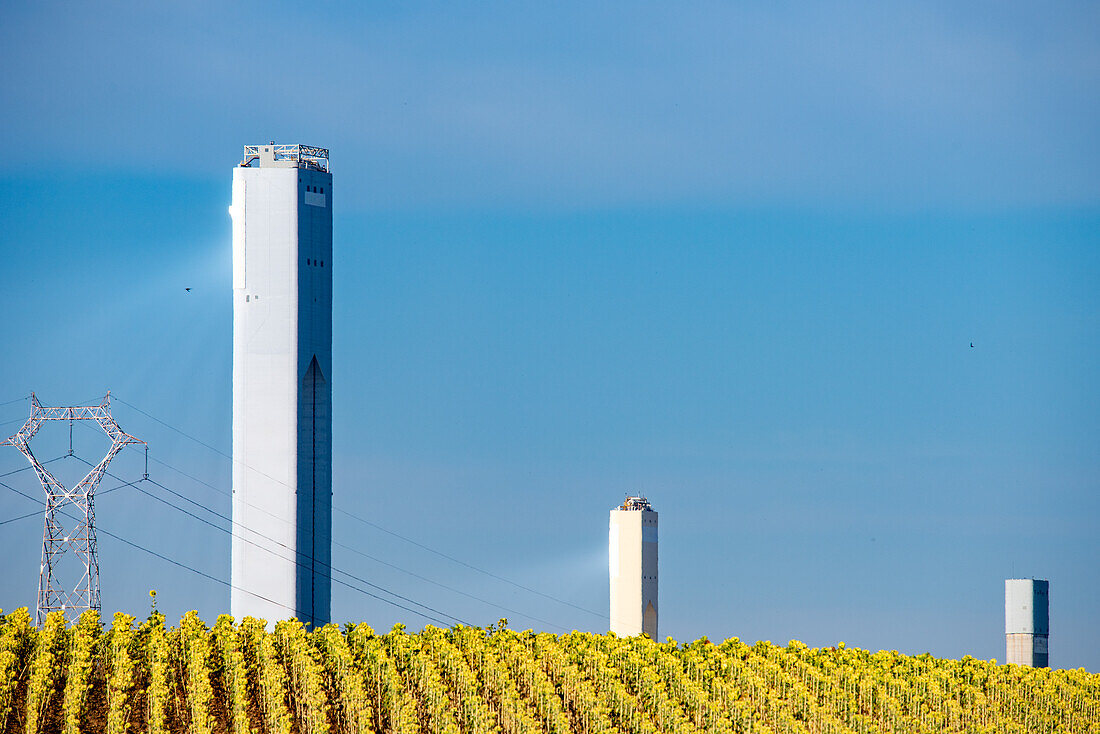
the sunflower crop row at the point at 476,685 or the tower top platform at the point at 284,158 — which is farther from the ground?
the tower top platform at the point at 284,158

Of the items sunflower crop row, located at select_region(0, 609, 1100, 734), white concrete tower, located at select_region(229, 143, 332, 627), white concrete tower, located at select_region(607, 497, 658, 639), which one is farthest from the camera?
white concrete tower, located at select_region(607, 497, 658, 639)

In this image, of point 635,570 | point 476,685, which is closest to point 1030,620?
point 635,570

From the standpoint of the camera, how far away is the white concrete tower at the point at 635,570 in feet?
240

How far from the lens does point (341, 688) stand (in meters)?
43.6

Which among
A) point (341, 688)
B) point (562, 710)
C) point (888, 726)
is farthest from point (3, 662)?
point (888, 726)

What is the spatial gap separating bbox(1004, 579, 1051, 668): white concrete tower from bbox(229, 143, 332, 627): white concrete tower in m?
27.9

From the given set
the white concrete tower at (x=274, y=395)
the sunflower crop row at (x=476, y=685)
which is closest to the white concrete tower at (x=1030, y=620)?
the sunflower crop row at (x=476, y=685)

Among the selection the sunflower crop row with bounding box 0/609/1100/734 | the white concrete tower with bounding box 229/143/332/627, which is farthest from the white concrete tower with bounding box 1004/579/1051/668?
the white concrete tower with bounding box 229/143/332/627

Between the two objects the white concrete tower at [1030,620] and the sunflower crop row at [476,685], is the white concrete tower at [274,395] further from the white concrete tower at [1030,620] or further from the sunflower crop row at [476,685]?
the white concrete tower at [1030,620]

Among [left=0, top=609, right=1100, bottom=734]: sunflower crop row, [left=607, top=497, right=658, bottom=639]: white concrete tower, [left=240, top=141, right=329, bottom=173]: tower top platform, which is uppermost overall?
[left=240, top=141, right=329, bottom=173]: tower top platform

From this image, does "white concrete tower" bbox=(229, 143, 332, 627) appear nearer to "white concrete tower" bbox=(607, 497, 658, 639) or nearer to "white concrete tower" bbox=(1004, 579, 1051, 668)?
"white concrete tower" bbox=(607, 497, 658, 639)

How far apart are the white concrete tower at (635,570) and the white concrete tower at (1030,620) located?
15.6 meters

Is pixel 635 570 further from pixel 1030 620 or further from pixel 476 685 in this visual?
pixel 476 685

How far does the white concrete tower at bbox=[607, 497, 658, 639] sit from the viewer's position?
73.2 m
